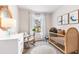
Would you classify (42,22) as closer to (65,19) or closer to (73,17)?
(65,19)

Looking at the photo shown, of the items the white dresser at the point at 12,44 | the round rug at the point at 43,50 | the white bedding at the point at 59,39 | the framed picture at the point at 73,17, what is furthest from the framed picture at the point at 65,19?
the white dresser at the point at 12,44

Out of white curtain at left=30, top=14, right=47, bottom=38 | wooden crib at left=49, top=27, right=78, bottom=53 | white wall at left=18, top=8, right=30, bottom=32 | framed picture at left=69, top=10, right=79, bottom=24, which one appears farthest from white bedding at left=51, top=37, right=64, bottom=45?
white wall at left=18, top=8, right=30, bottom=32

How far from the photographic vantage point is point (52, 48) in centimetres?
131

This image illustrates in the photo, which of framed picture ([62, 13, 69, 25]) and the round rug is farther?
framed picture ([62, 13, 69, 25])

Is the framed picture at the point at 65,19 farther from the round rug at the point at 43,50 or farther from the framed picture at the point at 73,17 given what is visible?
the round rug at the point at 43,50

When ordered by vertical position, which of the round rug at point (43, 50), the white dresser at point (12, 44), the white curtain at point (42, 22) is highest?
the white curtain at point (42, 22)

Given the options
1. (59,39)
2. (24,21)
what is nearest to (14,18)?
(24,21)

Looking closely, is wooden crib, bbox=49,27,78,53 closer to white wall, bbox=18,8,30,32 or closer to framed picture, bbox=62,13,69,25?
framed picture, bbox=62,13,69,25

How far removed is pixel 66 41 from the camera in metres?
1.55

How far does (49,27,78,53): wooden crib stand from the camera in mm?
1368

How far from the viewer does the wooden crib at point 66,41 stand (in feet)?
4.49

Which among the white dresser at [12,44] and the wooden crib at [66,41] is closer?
the white dresser at [12,44]

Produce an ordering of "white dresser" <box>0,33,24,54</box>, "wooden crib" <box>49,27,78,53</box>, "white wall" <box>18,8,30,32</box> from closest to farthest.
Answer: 1. "white dresser" <box>0,33,24,54</box>
2. "white wall" <box>18,8,30,32</box>
3. "wooden crib" <box>49,27,78,53</box>

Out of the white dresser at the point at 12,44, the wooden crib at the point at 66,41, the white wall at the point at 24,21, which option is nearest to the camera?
the white dresser at the point at 12,44
